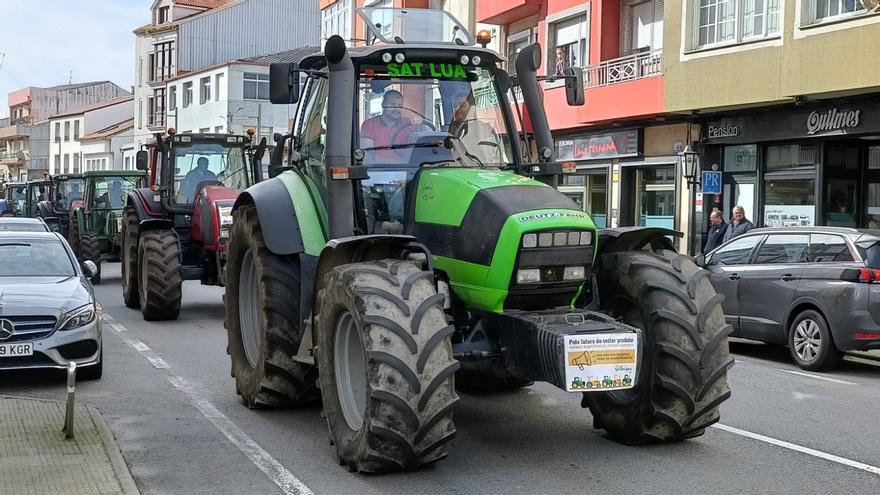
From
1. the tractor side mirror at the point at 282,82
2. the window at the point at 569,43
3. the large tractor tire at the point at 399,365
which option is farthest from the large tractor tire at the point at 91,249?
the large tractor tire at the point at 399,365

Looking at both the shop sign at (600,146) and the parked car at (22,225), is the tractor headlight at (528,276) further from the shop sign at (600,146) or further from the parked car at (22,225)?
the shop sign at (600,146)

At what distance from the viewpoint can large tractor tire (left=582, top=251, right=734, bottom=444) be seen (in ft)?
22.0

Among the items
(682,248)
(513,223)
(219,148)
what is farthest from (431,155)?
(682,248)

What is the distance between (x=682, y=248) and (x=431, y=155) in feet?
54.5

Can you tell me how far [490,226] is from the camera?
6.54 meters

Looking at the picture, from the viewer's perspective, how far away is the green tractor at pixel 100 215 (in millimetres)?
22297

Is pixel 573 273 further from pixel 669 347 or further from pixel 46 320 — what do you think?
A: pixel 46 320

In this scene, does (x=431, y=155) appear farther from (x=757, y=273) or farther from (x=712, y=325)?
(x=757, y=273)

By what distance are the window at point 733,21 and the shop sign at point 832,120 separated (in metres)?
1.66

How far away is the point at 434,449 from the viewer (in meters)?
6.15

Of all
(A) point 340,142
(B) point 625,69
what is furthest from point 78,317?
(B) point 625,69

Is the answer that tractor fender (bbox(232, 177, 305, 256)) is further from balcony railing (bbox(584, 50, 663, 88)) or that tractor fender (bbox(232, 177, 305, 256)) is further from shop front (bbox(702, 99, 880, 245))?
balcony railing (bbox(584, 50, 663, 88))

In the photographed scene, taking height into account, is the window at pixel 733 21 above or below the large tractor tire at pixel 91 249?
above

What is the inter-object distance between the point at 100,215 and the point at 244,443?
57.4 ft
